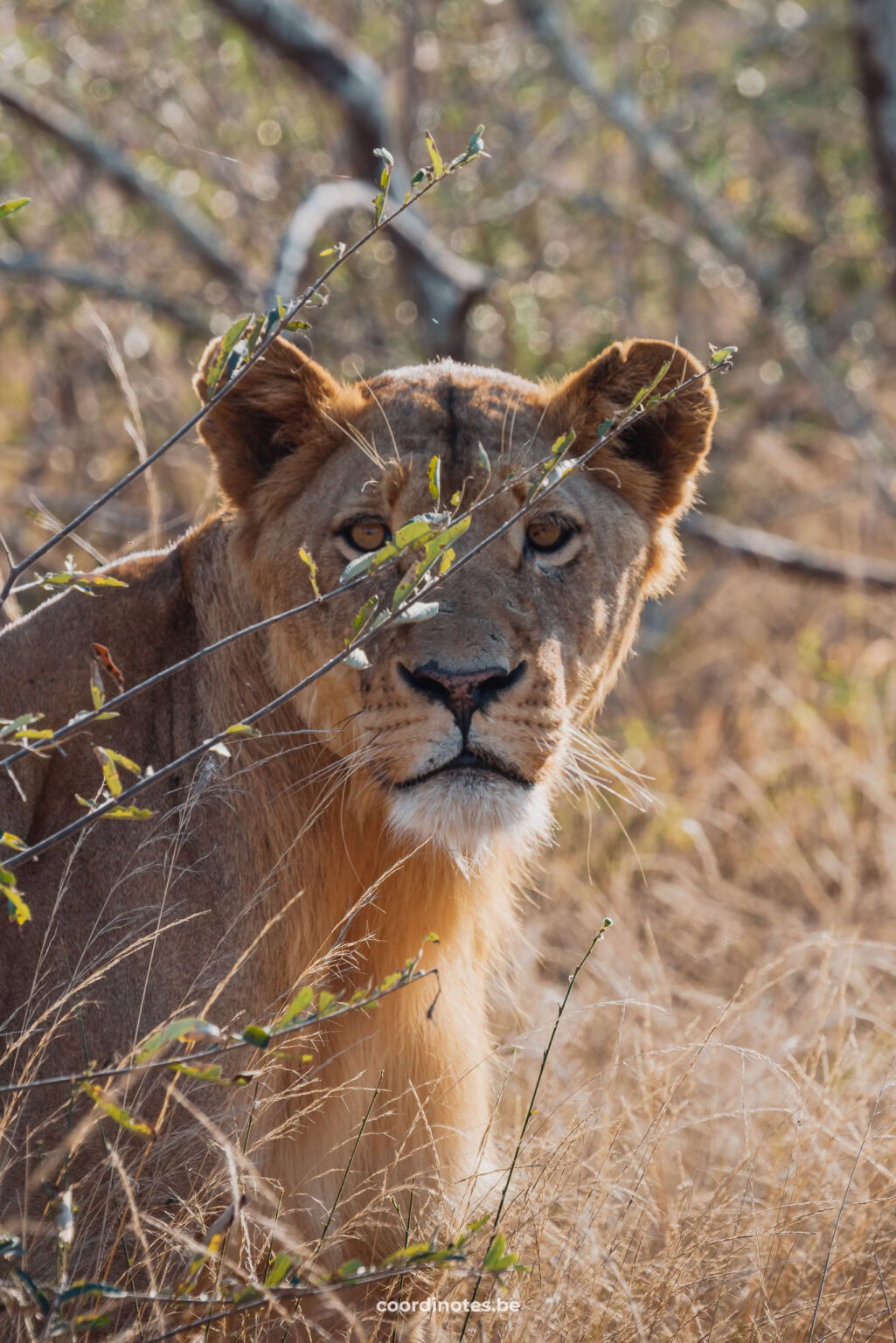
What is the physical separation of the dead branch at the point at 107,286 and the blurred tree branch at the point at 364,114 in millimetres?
1254

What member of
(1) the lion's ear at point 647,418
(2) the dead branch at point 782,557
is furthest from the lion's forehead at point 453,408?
(2) the dead branch at point 782,557

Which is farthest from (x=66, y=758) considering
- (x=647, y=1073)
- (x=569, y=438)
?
(x=647, y=1073)

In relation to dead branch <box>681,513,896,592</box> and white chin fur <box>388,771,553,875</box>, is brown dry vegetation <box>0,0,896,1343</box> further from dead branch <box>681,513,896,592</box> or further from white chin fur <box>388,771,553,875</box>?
white chin fur <box>388,771,553,875</box>

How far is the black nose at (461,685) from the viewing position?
292 cm

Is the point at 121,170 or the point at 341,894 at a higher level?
the point at 121,170

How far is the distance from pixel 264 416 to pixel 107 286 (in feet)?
13.1

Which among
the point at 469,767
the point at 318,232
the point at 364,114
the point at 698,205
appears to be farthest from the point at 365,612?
the point at 698,205

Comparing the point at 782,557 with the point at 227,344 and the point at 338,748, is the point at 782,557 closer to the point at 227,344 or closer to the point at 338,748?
the point at 338,748

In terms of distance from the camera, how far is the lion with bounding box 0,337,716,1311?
2975mm

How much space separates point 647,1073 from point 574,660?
1.06 meters

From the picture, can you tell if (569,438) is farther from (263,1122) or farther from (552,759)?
(263,1122)

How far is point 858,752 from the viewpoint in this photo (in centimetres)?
751

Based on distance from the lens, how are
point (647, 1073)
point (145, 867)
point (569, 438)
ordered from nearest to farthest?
point (569, 438), point (145, 867), point (647, 1073)

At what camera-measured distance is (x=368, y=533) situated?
3340mm
